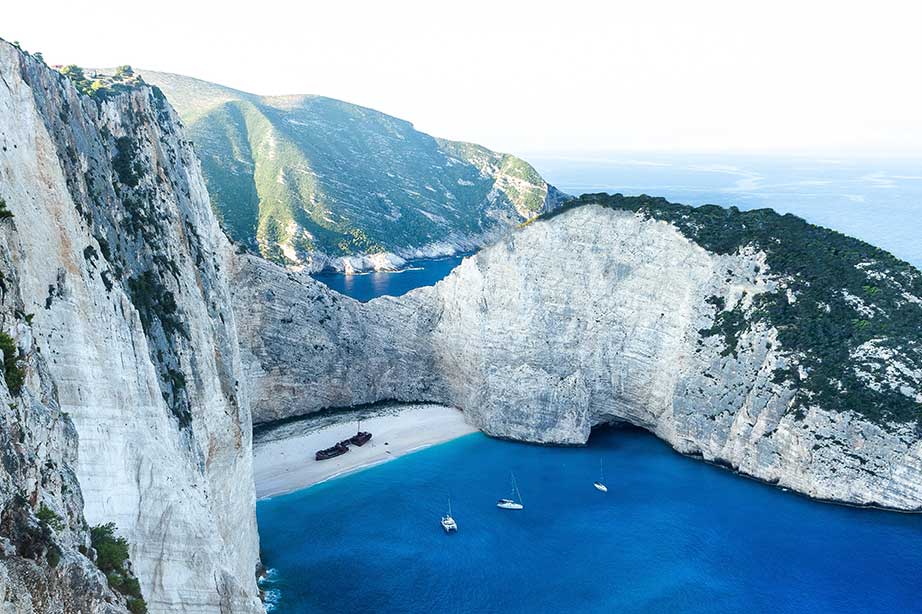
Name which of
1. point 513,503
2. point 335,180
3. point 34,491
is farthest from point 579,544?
point 335,180

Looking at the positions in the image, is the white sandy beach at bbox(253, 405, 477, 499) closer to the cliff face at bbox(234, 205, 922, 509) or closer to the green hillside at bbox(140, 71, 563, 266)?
the cliff face at bbox(234, 205, 922, 509)

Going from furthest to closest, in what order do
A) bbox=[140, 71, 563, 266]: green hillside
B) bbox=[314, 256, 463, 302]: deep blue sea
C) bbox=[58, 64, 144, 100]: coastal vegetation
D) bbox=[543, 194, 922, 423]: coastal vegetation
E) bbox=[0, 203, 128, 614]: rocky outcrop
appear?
bbox=[140, 71, 563, 266]: green hillside, bbox=[314, 256, 463, 302]: deep blue sea, bbox=[543, 194, 922, 423]: coastal vegetation, bbox=[58, 64, 144, 100]: coastal vegetation, bbox=[0, 203, 128, 614]: rocky outcrop

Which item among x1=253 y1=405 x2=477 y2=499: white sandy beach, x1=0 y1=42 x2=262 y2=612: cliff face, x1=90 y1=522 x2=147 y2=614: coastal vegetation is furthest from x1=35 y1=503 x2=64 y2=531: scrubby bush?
x1=253 y1=405 x2=477 y2=499: white sandy beach

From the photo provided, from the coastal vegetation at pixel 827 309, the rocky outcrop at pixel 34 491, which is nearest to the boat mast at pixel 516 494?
the coastal vegetation at pixel 827 309

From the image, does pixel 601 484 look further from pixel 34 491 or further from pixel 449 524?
pixel 34 491

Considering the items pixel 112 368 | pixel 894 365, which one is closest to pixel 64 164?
pixel 112 368
